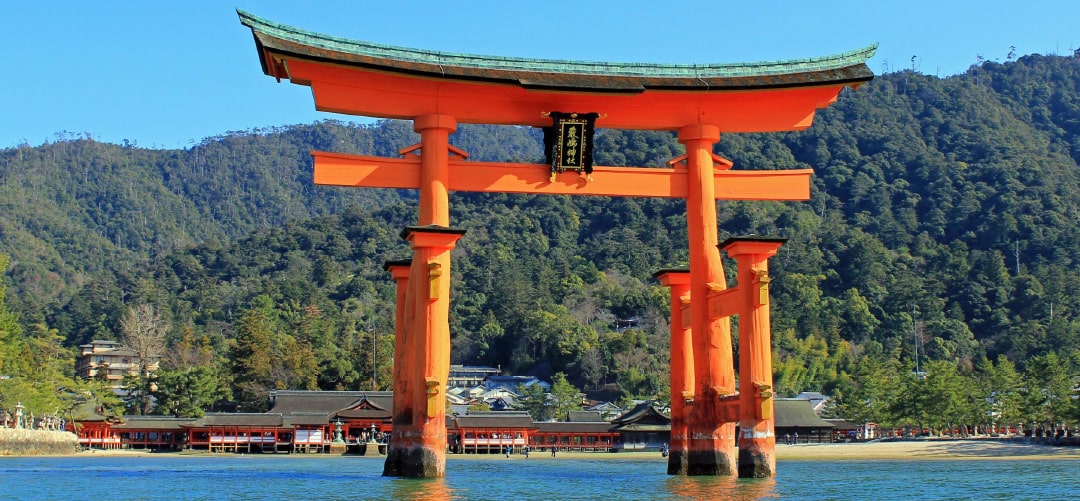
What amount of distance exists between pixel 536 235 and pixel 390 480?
91840 millimetres

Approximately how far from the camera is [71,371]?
72.6 meters

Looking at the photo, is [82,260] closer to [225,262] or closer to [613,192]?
[225,262]

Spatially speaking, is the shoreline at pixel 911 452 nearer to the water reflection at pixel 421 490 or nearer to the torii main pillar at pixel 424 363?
the torii main pillar at pixel 424 363

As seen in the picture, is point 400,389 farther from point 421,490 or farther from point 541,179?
point 541,179

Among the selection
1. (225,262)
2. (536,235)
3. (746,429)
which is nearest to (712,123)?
(746,429)

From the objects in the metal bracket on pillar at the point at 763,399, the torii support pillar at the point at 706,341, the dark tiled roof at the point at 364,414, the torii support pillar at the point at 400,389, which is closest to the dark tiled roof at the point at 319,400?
the dark tiled roof at the point at 364,414

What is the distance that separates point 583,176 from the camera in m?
20.5

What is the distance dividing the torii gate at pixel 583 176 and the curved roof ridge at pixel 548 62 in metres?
0.02

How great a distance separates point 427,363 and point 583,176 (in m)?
4.58

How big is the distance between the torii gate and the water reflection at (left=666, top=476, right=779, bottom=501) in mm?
257

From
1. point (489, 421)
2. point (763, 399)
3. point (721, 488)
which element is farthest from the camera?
point (489, 421)

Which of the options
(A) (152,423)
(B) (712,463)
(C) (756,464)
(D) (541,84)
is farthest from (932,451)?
(A) (152,423)

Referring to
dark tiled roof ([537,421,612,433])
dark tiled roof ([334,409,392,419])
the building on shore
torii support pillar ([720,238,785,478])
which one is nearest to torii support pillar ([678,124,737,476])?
torii support pillar ([720,238,785,478])

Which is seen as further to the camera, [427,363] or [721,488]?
[427,363]
